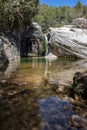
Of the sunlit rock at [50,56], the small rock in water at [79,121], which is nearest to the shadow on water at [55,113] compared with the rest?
the small rock in water at [79,121]

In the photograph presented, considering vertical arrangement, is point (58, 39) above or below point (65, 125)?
below

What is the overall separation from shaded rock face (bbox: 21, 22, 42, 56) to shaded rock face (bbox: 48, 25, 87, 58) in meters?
2.43

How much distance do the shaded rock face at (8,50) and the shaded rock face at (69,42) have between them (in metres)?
7.38

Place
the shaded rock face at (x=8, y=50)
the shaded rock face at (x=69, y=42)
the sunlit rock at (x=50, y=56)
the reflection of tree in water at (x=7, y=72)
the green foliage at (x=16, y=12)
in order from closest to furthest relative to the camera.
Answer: the reflection of tree in water at (x=7, y=72) < the green foliage at (x=16, y=12) < the shaded rock face at (x=8, y=50) < the shaded rock face at (x=69, y=42) < the sunlit rock at (x=50, y=56)

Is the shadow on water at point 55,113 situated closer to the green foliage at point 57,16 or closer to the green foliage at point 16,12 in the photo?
the green foliage at point 16,12

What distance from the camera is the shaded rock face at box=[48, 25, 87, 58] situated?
32.6m

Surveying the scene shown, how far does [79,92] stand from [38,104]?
2003mm

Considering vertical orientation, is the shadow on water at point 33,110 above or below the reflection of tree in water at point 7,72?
above

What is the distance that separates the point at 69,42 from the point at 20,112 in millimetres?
27137

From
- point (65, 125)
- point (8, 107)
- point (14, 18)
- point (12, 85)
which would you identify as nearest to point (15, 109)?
point (8, 107)

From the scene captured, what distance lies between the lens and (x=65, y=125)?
5.86 m

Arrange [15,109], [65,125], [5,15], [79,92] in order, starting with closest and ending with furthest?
[65,125], [15,109], [79,92], [5,15]

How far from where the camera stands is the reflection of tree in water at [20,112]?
581cm

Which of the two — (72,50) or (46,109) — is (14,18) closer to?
(72,50)
